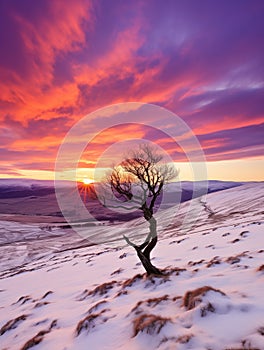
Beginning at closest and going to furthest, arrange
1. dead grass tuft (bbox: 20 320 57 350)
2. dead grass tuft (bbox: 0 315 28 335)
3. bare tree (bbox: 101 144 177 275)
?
1. dead grass tuft (bbox: 20 320 57 350)
2. dead grass tuft (bbox: 0 315 28 335)
3. bare tree (bbox: 101 144 177 275)

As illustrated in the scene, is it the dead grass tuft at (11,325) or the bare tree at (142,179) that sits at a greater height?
the bare tree at (142,179)

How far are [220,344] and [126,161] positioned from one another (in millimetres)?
9774

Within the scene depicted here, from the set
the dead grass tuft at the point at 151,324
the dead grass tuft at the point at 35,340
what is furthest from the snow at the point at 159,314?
the dead grass tuft at the point at 35,340

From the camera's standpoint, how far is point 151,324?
6.50 metres

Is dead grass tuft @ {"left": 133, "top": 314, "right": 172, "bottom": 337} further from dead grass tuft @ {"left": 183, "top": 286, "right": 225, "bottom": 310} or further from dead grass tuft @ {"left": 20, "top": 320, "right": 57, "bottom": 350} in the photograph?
dead grass tuft @ {"left": 20, "top": 320, "right": 57, "bottom": 350}

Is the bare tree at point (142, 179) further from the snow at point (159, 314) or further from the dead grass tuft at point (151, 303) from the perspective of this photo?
the dead grass tuft at point (151, 303)

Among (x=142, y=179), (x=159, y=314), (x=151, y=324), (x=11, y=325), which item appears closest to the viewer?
(x=151, y=324)

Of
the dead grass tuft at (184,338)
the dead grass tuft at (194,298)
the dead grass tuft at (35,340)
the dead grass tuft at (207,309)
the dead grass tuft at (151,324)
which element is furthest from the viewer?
the dead grass tuft at (35,340)

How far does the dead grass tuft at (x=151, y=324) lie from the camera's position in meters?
6.33

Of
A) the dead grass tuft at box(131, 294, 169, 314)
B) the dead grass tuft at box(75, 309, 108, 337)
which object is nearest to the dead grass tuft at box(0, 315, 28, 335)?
the dead grass tuft at box(75, 309, 108, 337)

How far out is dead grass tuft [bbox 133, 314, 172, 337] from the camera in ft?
20.8

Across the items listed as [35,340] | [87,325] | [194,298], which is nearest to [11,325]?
[35,340]

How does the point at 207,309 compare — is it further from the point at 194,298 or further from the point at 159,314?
the point at 159,314

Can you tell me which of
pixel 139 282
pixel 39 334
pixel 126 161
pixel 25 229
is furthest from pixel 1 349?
pixel 25 229
